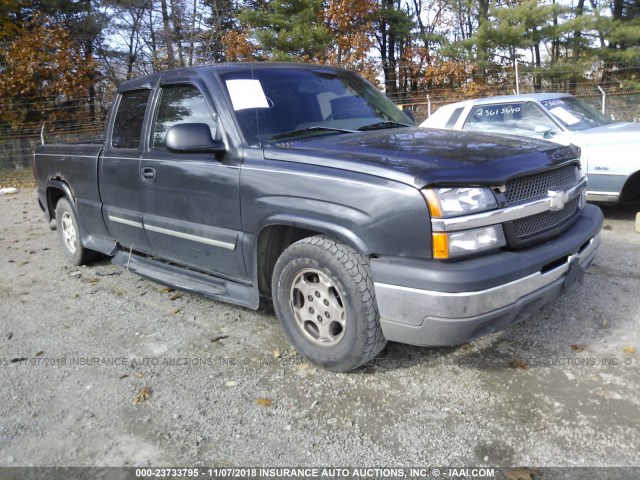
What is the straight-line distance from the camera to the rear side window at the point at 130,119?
4.53 m

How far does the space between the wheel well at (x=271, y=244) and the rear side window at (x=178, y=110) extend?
838 millimetres

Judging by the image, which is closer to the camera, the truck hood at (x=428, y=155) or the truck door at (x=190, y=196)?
the truck hood at (x=428, y=155)

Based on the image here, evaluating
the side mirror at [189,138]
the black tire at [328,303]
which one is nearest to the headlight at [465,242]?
the black tire at [328,303]

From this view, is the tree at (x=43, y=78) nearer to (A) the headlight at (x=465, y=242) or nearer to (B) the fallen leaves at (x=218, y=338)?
(B) the fallen leaves at (x=218, y=338)

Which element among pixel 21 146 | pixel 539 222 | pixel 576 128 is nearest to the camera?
pixel 539 222

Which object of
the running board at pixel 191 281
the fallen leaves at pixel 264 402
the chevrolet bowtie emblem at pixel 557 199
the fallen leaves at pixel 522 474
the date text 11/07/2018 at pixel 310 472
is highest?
the chevrolet bowtie emblem at pixel 557 199

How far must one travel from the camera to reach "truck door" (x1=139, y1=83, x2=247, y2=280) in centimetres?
364

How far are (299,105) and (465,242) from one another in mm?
1740

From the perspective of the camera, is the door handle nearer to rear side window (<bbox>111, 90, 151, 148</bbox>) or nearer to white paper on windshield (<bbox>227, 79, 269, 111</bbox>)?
rear side window (<bbox>111, 90, 151, 148</bbox>)

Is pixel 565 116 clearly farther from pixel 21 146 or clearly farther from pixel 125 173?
pixel 21 146

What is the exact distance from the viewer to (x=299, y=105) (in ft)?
12.7

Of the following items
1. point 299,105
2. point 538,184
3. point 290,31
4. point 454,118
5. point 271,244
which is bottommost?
point 271,244

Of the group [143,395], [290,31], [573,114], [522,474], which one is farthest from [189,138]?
[290,31]

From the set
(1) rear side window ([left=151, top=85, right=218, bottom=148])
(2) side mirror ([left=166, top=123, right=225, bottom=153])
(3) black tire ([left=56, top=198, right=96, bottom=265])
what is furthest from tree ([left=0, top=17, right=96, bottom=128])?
(2) side mirror ([left=166, top=123, right=225, bottom=153])
